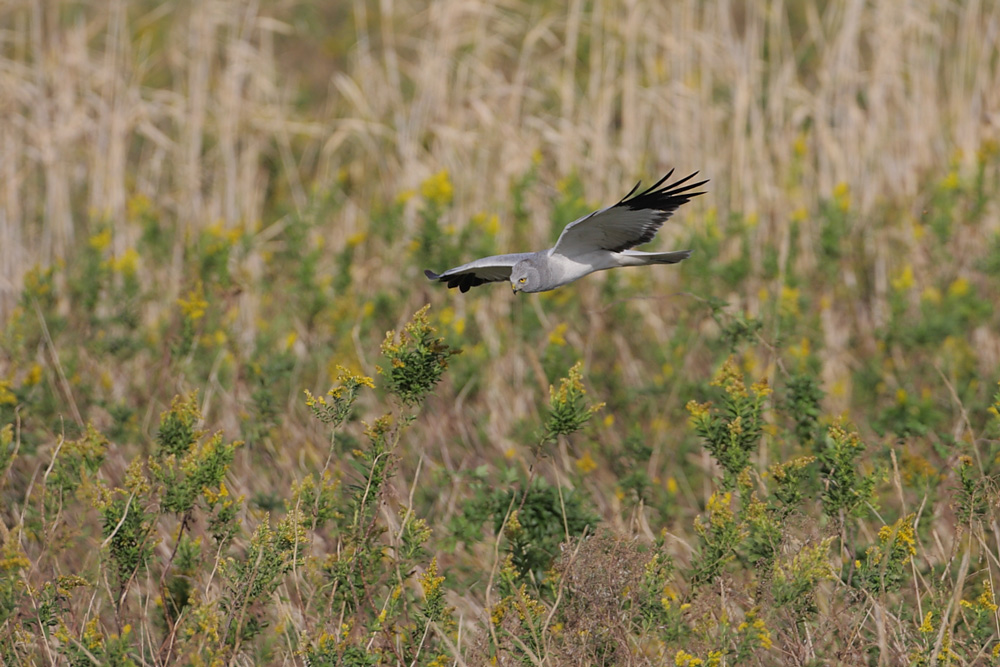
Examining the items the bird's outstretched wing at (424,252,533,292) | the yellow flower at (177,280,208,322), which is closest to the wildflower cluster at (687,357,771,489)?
the bird's outstretched wing at (424,252,533,292)

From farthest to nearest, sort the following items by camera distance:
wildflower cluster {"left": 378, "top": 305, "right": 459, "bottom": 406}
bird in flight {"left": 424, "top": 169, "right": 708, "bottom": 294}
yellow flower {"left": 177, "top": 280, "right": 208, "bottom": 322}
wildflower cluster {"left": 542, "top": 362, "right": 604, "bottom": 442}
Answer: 1. yellow flower {"left": 177, "top": 280, "right": 208, "bottom": 322}
2. bird in flight {"left": 424, "top": 169, "right": 708, "bottom": 294}
3. wildflower cluster {"left": 542, "top": 362, "right": 604, "bottom": 442}
4. wildflower cluster {"left": 378, "top": 305, "right": 459, "bottom": 406}

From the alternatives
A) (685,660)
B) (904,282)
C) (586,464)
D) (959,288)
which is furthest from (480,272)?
(959,288)

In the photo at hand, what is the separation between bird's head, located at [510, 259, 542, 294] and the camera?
14.6ft

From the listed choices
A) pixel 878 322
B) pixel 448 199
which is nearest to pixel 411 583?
pixel 448 199

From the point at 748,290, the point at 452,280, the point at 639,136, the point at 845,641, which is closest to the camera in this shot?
the point at 845,641

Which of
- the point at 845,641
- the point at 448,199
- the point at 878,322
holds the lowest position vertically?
the point at 878,322

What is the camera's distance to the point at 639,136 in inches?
293

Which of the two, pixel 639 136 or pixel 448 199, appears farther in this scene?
pixel 639 136

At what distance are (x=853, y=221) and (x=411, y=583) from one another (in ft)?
12.9

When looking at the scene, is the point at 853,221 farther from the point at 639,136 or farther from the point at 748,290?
the point at 639,136

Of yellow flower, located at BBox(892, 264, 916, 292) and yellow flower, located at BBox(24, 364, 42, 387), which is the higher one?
yellow flower, located at BBox(24, 364, 42, 387)

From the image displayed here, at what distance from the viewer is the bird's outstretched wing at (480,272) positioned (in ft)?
15.1

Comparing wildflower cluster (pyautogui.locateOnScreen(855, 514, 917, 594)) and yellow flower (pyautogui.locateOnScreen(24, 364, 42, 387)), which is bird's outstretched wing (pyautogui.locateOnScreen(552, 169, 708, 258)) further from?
yellow flower (pyautogui.locateOnScreen(24, 364, 42, 387))

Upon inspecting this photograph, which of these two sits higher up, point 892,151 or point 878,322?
point 892,151
